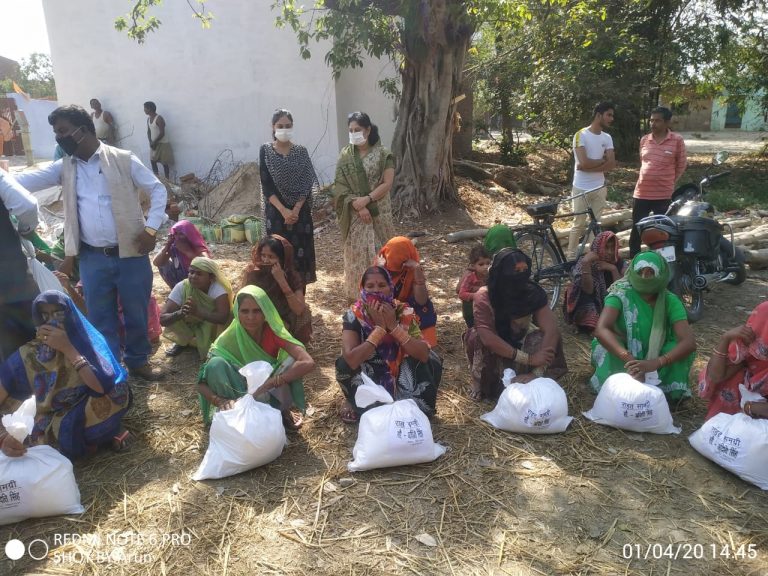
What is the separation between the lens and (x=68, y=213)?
11.6ft

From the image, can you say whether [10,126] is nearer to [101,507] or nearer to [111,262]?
[111,262]

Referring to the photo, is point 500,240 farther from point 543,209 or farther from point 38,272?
point 38,272

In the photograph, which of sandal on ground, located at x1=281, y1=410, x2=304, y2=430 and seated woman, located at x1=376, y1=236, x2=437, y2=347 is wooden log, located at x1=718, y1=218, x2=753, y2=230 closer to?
seated woman, located at x1=376, y1=236, x2=437, y2=347

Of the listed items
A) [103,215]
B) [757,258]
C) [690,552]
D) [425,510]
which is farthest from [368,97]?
[690,552]

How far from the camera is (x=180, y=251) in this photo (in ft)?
14.5

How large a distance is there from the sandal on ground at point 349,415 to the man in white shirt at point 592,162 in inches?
136

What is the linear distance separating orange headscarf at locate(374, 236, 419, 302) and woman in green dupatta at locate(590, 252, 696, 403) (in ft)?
4.41

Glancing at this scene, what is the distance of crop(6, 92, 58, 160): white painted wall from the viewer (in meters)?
17.9

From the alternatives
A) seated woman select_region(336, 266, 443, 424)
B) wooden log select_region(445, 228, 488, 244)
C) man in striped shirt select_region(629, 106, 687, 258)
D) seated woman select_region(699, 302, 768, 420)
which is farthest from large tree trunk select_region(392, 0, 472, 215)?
seated woman select_region(699, 302, 768, 420)

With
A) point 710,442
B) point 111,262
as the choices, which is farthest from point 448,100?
point 710,442

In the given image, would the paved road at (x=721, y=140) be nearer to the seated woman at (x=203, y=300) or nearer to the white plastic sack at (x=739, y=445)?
the white plastic sack at (x=739, y=445)

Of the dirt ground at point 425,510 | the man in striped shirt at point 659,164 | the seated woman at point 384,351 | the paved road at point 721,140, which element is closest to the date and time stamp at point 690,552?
the dirt ground at point 425,510

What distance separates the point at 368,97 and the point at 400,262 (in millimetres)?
7569

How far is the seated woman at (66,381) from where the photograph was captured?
112 inches
